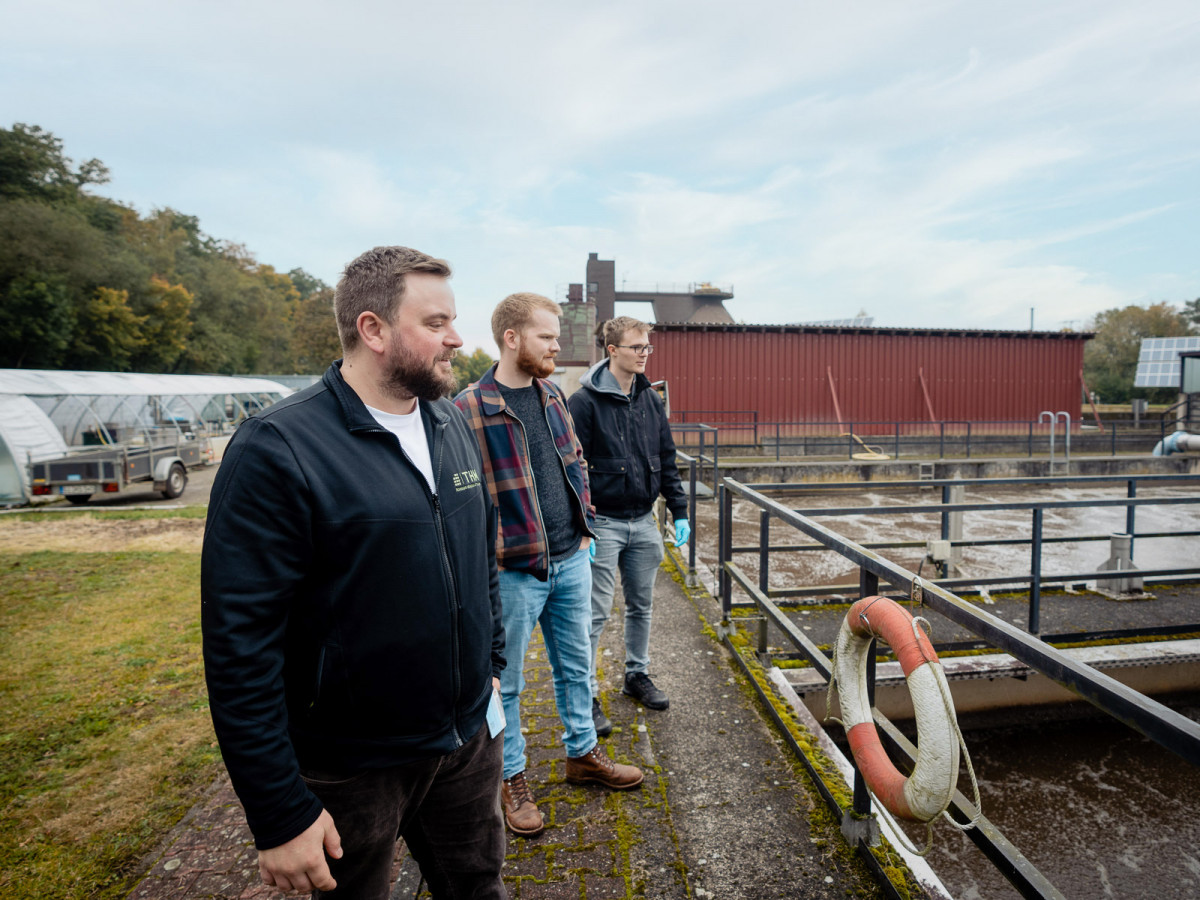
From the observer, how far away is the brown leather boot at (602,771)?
9.09ft

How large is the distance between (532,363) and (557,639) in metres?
1.18

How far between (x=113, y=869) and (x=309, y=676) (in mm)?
2113

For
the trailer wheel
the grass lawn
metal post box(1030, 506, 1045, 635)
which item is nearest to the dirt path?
the trailer wheel

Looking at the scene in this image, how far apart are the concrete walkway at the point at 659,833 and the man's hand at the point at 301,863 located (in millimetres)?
1137

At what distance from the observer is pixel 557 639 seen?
2750 mm

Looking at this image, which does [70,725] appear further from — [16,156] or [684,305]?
[684,305]

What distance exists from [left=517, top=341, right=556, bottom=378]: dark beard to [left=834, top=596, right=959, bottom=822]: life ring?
142 cm

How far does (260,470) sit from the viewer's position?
50.9 inches

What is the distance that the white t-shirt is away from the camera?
1.56 meters

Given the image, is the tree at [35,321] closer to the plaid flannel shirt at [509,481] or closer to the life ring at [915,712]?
the plaid flannel shirt at [509,481]

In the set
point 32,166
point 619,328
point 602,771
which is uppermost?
point 32,166

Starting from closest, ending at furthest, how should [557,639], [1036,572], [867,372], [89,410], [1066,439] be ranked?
[557,639] → [1036,572] → [89,410] → [1066,439] → [867,372]

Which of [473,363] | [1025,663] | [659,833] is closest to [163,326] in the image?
[659,833]

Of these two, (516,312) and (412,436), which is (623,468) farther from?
(412,436)
